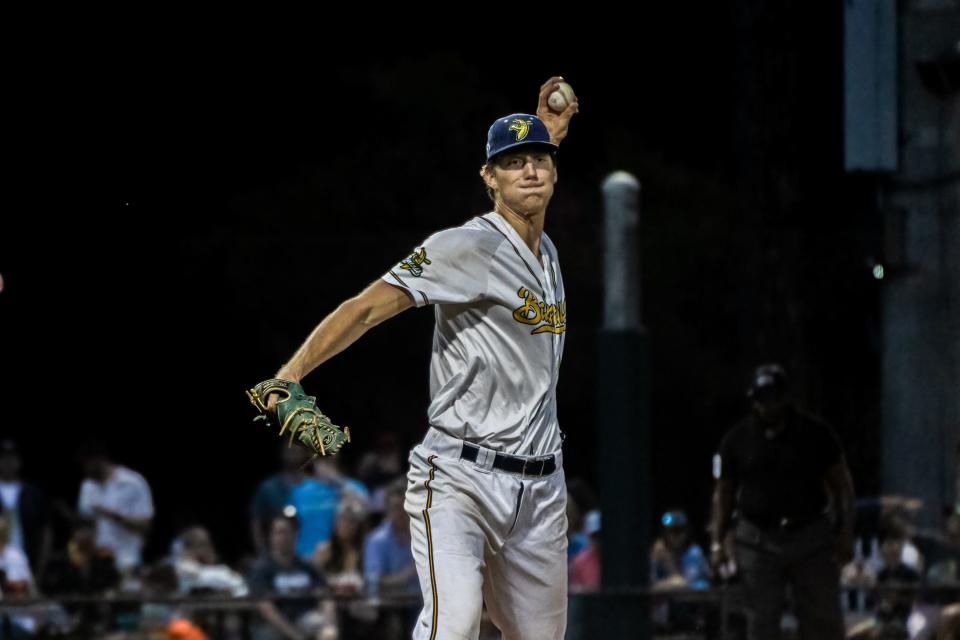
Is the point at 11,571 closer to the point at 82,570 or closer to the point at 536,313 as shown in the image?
the point at 82,570

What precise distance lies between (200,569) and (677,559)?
315 centimetres

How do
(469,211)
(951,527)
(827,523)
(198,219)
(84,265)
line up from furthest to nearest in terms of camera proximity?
(469,211) → (198,219) → (84,265) → (951,527) → (827,523)

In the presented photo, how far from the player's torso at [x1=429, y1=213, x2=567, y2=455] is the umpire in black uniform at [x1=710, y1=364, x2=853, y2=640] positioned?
397 cm

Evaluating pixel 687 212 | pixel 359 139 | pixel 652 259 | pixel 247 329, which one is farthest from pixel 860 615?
pixel 359 139

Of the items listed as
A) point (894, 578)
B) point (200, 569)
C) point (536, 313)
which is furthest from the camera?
point (200, 569)

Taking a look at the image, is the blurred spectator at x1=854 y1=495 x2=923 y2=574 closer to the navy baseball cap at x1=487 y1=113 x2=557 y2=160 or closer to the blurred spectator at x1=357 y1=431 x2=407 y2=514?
the blurred spectator at x1=357 y1=431 x2=407 y2=514

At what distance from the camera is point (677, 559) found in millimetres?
11805

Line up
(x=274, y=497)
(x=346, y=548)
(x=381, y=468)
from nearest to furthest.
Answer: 1. (x=346, y=548)
2. (x=274, y=497)
3. (x=381, y=468)

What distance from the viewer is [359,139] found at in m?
24.0

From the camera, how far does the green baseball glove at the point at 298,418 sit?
16.3ft

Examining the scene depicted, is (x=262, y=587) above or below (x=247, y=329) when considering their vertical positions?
below

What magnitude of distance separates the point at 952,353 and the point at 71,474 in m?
9.11

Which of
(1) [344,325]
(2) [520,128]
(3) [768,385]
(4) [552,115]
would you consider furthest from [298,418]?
(3) [768,385]

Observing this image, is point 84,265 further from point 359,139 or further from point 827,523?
point 827,523
